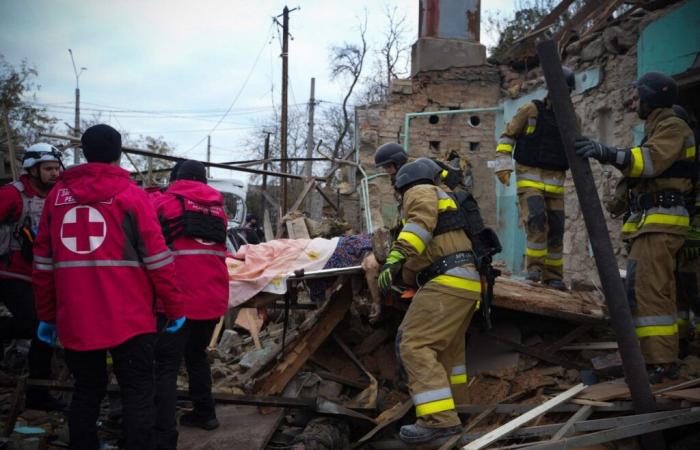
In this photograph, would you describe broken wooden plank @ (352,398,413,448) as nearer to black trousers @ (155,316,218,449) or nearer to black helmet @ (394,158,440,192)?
black trousers @ (155,316,218,449)

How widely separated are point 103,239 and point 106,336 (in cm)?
49

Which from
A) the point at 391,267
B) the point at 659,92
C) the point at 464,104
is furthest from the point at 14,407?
the point at 464,104

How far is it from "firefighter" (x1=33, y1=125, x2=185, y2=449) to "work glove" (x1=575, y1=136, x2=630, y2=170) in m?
2.36

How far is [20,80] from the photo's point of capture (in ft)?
78.8

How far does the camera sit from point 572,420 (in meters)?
3.29

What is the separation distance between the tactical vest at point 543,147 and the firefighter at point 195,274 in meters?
2.82

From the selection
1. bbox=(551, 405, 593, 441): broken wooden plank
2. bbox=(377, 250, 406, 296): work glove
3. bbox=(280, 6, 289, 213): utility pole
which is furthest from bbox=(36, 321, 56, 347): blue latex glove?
bbox=(280, 6, 289, 213): utility pole

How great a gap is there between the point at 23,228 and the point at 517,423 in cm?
366

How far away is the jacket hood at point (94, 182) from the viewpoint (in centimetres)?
281

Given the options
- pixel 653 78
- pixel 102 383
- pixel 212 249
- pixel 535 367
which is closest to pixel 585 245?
pixel 535 367

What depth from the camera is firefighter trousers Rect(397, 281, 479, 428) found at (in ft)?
11.3

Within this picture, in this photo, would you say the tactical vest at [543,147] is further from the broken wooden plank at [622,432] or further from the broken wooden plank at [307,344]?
the broken wooden plank at [622,432]

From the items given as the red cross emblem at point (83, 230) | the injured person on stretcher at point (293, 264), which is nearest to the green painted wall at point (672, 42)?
the injured person on stretcher at point (293, 264)

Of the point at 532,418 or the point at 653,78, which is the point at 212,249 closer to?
the point at 532,418
